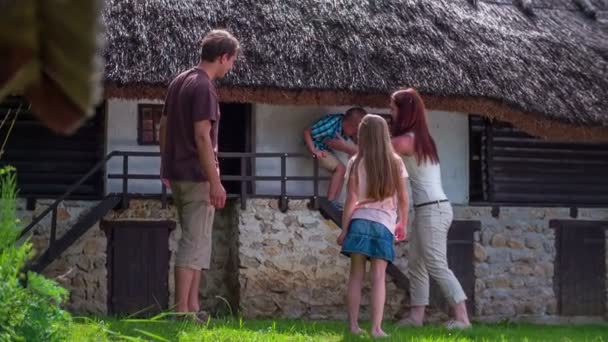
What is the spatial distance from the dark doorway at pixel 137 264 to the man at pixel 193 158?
464cm

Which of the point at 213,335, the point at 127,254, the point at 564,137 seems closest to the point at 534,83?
the point at 564,137

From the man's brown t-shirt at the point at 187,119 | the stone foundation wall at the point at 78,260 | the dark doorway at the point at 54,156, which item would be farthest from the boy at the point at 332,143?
the man's brown t-shirt at the point at 187,119

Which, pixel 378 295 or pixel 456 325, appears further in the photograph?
pixel 456 325

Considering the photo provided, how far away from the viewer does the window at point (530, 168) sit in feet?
40.8

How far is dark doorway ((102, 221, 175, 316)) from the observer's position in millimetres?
11070

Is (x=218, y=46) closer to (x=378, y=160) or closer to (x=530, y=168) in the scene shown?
(x=378, y=160)

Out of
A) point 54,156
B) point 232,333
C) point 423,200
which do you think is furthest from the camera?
point 54,156

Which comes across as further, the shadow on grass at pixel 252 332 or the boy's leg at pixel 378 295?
the boy's leg at pixel 378 295

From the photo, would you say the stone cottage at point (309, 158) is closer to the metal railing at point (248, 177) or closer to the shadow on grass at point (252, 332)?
the metal railing at point (248, 177)

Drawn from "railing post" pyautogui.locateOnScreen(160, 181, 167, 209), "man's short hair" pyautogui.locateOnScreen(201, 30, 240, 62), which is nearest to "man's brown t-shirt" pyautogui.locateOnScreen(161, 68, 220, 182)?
"man's short hair" pyautogui.locateOnScreen(201, 30, 240, 62)

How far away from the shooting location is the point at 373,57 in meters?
11.5

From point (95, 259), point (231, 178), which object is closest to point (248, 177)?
point (231, 178)

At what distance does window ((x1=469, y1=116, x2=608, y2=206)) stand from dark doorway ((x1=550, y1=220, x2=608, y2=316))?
0.34 m

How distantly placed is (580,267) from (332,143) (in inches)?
133
